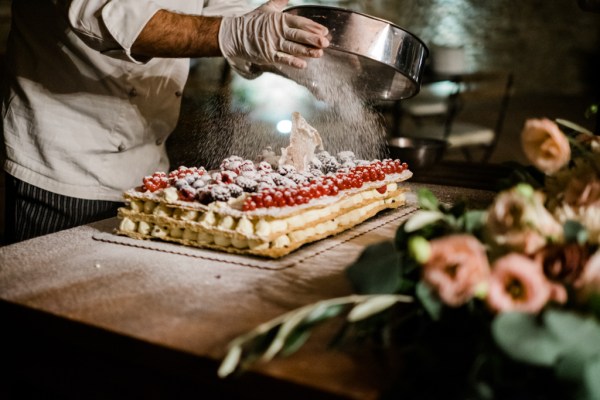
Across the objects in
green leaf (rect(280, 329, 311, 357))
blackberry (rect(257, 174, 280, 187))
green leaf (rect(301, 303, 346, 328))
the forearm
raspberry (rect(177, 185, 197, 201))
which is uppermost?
the forearm

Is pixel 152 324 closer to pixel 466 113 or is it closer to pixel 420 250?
pixel 420 250

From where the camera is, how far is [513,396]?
0.86 metres

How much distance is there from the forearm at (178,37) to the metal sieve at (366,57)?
0.93ft

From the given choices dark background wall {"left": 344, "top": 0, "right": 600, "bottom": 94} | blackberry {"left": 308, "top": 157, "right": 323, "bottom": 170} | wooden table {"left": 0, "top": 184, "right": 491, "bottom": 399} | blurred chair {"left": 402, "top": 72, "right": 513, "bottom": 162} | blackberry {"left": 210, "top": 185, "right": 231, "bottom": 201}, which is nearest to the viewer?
wooden table {"left": 0, "top": 184, "right": 491, "bottom": 399}

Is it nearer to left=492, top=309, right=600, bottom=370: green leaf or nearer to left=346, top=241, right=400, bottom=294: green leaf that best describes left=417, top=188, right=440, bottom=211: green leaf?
left=346, top=241, right=400, bottom=294: green leaf

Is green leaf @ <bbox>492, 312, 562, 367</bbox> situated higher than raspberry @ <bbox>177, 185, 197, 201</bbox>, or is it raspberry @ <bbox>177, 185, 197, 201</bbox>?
green leaf @ <bbox>492, 312, 562, 367</bbox>

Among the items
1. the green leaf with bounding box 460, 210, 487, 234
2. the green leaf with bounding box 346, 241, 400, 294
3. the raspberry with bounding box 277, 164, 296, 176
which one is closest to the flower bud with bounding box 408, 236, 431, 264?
the green leaf with bounding box 346, 241, 400, 294

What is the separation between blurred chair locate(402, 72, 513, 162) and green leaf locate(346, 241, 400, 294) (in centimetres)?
417

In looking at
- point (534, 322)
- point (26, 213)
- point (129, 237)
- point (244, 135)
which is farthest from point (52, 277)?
point (244, 135)

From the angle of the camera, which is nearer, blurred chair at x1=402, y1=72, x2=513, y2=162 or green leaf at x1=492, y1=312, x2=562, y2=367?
green leaf at x1=492, y1=312, x2=562, y2=367

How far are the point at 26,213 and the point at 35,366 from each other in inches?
43.8

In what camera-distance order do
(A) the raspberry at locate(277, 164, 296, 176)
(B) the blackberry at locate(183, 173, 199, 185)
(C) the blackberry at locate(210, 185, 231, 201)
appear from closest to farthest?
1. (C) the blackberry at locate(210, 185, 231, 201)
2. (B) the blackberry at locate(183, 173, 199, 185)
3. (A) the raspberry at locate(277, 164, 296, 176)

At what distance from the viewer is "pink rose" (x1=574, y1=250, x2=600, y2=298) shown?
0.83m

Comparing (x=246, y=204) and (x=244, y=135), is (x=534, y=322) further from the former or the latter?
(x=244, y=135)
